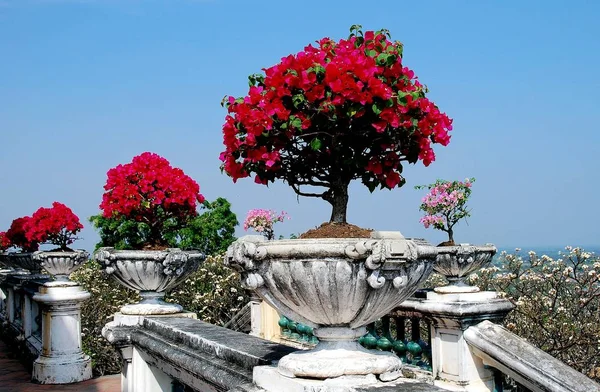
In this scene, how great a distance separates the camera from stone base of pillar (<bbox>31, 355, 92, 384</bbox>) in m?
8.04

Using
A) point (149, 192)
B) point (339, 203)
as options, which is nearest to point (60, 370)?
point (149, 192)

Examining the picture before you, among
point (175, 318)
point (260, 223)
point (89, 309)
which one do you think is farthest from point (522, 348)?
point (89, 309)

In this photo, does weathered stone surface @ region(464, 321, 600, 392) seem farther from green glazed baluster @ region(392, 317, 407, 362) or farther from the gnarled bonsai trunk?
the gnarled bonsai trunk

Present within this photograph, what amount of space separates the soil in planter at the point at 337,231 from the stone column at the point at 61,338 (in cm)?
613

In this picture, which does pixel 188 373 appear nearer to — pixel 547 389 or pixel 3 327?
pixel 547 389

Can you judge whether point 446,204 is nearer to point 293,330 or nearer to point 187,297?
point 293,330

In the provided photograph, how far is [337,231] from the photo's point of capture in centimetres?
289

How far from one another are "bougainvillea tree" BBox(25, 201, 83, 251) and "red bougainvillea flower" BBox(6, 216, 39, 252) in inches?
35.3

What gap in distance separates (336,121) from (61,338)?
21.4 feet

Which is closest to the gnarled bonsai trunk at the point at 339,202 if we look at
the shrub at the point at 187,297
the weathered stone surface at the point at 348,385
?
the weathered stone surface at the point at 348,385

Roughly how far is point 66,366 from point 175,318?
130 inches

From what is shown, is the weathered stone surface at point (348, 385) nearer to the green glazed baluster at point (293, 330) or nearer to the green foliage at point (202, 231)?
the green glazed baluster at point (293, 330)

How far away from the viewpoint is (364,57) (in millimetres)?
2838

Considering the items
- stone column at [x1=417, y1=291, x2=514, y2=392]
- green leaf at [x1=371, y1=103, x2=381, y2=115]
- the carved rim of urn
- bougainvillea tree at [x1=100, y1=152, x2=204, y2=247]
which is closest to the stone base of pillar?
bougainvillea tree at [x1=100, y1=152, x2=204, y2=247]
